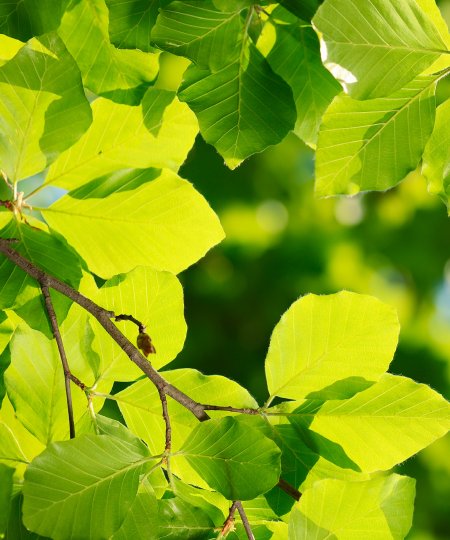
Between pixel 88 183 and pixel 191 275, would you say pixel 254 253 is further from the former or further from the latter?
pixel 88 183

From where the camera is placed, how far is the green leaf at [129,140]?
0.80 meters

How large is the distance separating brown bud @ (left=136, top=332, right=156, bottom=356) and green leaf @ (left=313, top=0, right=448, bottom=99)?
306 millimetres

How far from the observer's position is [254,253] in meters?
5.36

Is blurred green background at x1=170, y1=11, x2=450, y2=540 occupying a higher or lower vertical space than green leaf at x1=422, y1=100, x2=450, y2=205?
lower

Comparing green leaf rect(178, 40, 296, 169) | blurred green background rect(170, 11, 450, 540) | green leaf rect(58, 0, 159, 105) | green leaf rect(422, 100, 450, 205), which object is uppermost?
green leaf rect(58, 0, 159, 105)

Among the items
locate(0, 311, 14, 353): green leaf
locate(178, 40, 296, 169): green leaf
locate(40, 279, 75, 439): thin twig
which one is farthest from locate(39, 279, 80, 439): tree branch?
locate(178, 40, 296, 169): green leaf

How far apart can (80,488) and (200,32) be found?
1.30ft

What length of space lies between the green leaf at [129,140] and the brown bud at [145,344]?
0.20 meters

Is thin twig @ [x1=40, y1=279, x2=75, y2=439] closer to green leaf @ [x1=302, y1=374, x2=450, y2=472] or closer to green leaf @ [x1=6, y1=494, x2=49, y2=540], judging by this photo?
green leaf @ [x1=6, y1=494, x2=49, y2=540]

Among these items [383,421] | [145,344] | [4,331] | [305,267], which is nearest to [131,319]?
[145,344]

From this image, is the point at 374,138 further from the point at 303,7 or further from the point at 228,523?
the point at 228,523

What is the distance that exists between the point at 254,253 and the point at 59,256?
4.61 metres

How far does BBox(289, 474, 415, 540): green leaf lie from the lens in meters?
0.64

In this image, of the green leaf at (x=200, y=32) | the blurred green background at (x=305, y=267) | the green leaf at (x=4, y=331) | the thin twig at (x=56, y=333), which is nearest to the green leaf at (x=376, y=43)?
the green leaf at (x=200, y=32)
